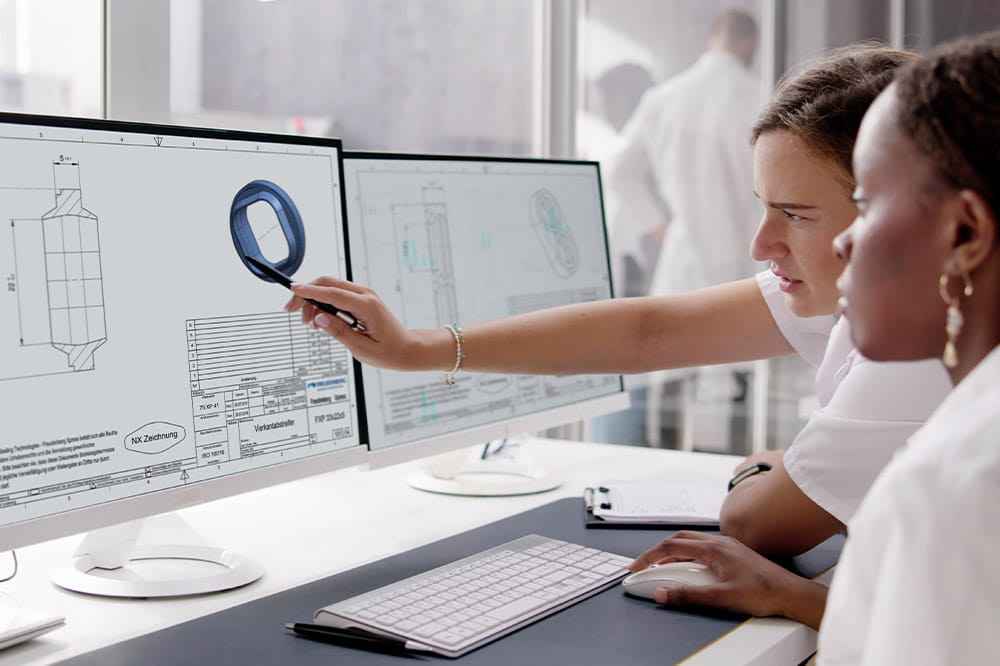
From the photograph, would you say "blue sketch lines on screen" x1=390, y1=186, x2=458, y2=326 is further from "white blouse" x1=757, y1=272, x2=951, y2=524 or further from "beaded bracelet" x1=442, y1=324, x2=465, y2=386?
"white blouse" x1=757, y1=272, x2=951, y2=524

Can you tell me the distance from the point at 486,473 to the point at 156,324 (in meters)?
0.74

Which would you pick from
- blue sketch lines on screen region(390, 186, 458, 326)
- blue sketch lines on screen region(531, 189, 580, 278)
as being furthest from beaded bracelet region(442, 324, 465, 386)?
blue sketch lines on screen region(531, 189, 580, 278)

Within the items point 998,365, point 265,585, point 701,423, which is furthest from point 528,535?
point 701,423

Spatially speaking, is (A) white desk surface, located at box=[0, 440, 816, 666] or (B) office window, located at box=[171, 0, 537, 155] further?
(B) office window, located at box=[171, 0, 537, 155]

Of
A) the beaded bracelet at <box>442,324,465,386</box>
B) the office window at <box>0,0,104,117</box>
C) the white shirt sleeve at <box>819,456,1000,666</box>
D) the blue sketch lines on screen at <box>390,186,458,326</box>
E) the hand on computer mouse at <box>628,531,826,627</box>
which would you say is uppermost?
the office window at <box>0,0,104,117</box>

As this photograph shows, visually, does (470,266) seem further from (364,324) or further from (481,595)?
(481,595)

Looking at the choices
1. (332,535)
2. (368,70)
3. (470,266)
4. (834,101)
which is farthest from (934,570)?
(368,70)

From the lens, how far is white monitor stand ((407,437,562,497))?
147 cm

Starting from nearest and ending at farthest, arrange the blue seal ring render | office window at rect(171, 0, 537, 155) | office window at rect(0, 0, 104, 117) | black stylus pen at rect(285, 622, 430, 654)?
black stylus pen at rect(285, 622, 430, 654)
the blue seal ring render
office window at rect(171, 0, 537, 155)
office window at rect(0, 0, 104, 117)

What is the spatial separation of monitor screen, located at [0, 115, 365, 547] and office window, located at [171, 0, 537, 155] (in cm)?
43

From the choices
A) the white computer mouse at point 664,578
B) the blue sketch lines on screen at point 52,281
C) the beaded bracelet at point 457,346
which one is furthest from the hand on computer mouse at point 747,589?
the blue sketch lines on screen at point 52,281

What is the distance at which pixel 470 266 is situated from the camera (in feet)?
4.77

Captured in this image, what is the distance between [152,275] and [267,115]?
4.04 metres

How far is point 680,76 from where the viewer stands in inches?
110
